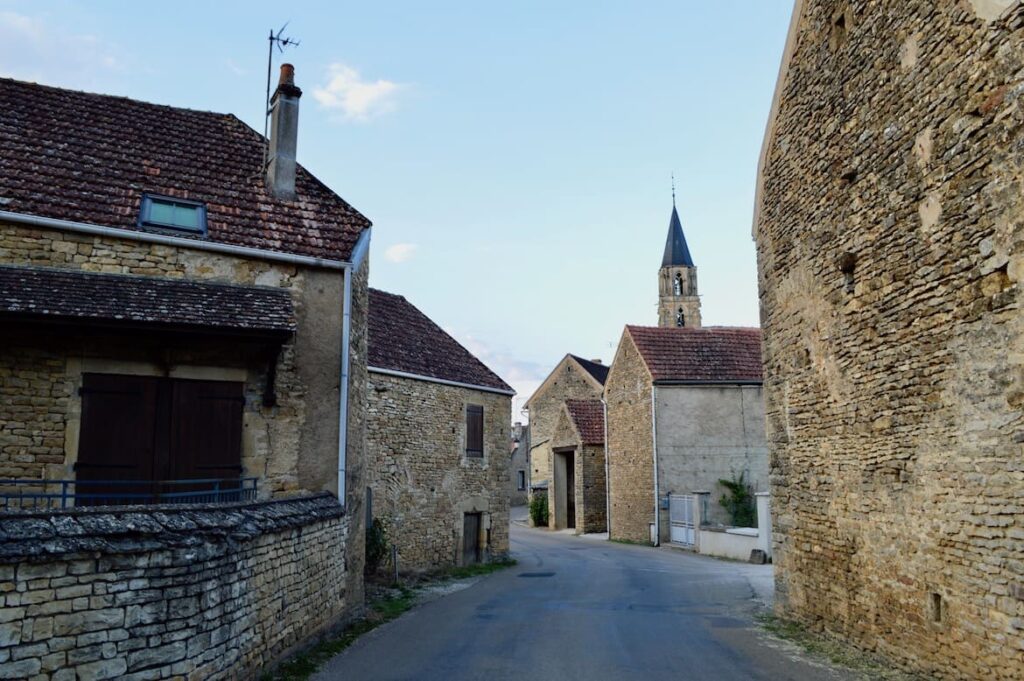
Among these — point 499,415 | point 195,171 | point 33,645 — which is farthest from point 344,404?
point 499,415

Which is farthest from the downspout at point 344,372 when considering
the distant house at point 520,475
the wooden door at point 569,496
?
the distant house at point 520,475

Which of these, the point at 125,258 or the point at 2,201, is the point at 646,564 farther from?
the point at 2,201

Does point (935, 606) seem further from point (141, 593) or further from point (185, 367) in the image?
point (185, 367)

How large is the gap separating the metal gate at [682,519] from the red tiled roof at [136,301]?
17.1 m

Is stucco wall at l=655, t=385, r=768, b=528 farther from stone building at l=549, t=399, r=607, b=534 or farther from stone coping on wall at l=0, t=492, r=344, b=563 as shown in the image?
stone coping on wall at l=0, t=492, r=344, b=563

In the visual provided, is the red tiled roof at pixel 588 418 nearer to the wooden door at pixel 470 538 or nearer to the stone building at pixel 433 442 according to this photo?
the stone building at pixel 433 442

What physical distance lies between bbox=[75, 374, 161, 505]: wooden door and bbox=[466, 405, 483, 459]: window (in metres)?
11.2

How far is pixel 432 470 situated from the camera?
19.9 metres

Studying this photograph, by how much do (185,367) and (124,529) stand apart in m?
4.68

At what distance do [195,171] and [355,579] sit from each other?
6854 millimetres

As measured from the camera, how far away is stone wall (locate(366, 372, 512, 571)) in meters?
18.5

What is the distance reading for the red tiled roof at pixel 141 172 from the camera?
11297 mm

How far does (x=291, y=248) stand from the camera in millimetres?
12055

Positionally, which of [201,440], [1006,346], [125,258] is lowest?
[201,440]
